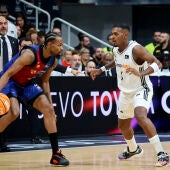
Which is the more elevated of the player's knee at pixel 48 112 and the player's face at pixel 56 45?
the player's face at pixel 56 45

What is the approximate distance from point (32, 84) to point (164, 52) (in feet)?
21.0

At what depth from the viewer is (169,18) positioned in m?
22.7

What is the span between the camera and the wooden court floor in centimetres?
988

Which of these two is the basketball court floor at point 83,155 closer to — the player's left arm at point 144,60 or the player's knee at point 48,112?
the player's knee at point 48,112

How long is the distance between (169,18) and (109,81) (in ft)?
27.7

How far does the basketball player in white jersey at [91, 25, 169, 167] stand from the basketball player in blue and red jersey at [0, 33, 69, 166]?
0.93 metres

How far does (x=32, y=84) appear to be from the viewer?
1037 cm

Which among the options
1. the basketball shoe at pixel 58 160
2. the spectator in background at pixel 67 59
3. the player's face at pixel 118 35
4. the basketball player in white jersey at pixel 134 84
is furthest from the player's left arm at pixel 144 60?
the spectator in background at pixel 67 59

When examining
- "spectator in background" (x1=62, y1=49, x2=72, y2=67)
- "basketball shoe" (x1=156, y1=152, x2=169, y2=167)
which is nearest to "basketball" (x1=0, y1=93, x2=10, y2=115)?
"basketball shoe" (x1=156, y1=152, x2=169, y2=167)

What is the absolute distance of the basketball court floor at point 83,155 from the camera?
998cm

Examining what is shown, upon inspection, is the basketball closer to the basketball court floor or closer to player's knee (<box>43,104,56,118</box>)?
player's knee (<box>43,104,56,118</box>)

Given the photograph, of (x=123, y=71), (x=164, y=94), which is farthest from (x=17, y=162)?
(x=164, y=94)

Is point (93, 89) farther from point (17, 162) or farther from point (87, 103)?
point (17, 162)

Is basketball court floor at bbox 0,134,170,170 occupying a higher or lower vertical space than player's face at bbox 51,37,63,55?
lower
